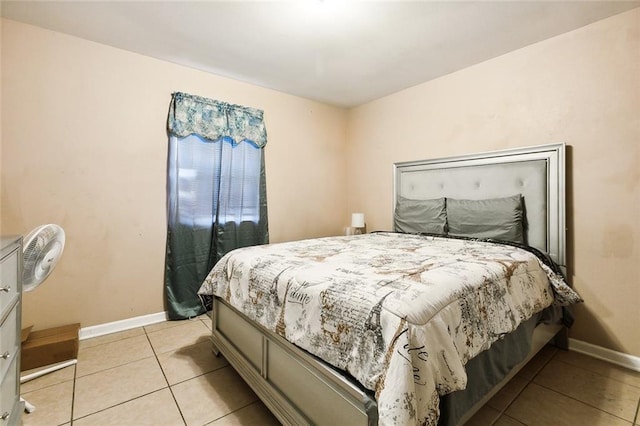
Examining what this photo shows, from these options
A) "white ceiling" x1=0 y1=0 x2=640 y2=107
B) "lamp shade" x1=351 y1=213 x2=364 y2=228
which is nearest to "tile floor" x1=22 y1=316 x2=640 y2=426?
"lamp shade" x1=351 y1=213 x2=364 y2=228

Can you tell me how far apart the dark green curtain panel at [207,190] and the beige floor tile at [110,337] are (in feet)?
1.01

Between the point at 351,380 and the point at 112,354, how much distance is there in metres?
2.02

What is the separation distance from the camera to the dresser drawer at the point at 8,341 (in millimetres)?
1196

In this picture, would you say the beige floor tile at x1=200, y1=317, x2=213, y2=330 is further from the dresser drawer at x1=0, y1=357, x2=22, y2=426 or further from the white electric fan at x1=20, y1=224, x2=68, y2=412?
the dresser drawer at x1=0, y1=357, x2=22, y2=426

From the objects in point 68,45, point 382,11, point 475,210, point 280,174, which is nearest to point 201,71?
point 68,45

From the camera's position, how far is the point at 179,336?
2.46 meters

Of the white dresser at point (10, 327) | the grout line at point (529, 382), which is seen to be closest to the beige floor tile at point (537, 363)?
the grout line at point (529, 382)

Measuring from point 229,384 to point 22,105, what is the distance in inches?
99.2

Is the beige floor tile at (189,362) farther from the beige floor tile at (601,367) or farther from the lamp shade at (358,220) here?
the beige floor tile at (601,367)

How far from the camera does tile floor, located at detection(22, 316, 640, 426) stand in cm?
152

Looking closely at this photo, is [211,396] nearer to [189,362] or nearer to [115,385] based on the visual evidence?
[189,362]

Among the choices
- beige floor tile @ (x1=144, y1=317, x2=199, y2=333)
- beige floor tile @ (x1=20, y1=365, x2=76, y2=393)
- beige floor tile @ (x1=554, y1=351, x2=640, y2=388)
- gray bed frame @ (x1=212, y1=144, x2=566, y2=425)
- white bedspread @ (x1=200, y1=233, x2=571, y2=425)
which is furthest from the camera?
beige floor tile @ (x1=144, y1=317, x2=199, y2=333)

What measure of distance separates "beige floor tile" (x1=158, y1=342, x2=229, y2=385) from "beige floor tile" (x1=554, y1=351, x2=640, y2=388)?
247 centimetres

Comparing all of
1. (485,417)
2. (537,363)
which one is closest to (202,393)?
(485,417)
